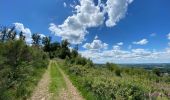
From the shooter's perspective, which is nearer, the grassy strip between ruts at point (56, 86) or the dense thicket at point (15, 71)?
the dense thicket at point (15, 71)

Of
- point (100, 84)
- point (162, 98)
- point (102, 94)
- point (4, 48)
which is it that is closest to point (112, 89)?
point (102, 94)

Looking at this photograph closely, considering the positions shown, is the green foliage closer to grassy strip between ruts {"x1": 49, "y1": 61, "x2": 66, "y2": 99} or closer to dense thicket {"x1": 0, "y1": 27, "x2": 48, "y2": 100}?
dense thicket {"x1": 0, "y1": 27, "x2": 48, "y2": 100}

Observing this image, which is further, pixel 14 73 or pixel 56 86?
pixel 56 86

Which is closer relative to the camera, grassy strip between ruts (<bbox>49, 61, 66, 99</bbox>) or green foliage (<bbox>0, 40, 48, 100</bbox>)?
green foliage (<bbox>0, 40, 48, 100</bbox>)

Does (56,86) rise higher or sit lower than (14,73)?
lower

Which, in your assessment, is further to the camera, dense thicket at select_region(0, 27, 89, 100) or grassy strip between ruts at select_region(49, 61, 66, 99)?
grassy strip between ruts at select_region(49, 61, 66, 99)

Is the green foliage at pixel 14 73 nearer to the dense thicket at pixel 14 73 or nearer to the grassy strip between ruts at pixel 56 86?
the dense thicket at pixel 14 73

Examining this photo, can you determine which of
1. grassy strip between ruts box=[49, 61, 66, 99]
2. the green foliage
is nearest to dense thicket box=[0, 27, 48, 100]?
the green foliage

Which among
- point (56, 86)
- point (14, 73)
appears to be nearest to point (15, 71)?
point (14, 73)

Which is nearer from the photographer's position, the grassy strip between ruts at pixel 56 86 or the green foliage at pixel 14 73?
the green foliage at pixel 14 73

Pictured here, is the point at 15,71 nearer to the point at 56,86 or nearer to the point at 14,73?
the point at 14,73

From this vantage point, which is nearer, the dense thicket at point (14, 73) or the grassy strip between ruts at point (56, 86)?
the dense thicket at point (14, 73)

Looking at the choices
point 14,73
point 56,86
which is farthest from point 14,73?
point 56,86

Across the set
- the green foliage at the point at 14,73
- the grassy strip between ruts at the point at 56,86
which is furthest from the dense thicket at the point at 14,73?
the grassy strip between ruts at the point at 56,86
